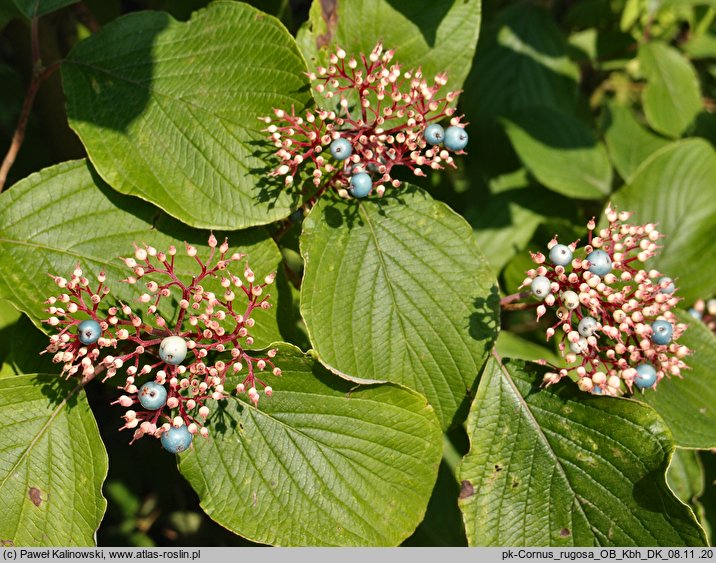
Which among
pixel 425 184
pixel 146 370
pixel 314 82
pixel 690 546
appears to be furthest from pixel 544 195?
pixel 146 370

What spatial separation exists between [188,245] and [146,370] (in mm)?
324

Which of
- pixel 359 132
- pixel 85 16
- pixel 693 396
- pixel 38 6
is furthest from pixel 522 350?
pixel 85 16

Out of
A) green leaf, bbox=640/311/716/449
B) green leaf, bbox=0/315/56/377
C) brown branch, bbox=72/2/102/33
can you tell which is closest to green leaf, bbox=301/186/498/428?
green leaf, bbox=640/311/716/449

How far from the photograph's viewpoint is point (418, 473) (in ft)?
5.52

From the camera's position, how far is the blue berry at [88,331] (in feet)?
4.79

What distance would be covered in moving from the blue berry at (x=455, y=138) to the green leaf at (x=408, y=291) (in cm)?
16

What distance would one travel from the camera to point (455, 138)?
1.67 metres

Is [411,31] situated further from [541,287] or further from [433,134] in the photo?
[541,287]

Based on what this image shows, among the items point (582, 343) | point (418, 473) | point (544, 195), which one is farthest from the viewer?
point (544, 195)

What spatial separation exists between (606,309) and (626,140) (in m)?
1.48

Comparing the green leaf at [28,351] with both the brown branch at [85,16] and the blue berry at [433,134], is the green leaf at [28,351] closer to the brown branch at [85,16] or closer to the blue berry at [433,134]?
the blue berry at [433,134]

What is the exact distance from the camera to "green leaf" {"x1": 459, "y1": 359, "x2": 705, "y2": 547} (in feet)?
5.42

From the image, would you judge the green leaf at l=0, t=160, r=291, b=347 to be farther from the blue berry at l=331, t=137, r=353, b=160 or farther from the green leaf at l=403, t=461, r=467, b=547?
the green leaf at l=403, t=461, r=467, b=547

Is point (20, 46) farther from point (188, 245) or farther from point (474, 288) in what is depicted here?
point (474, 288)
